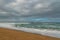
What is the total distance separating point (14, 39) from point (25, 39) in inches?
42.6

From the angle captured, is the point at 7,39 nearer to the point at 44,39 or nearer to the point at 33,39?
the point at 33,39

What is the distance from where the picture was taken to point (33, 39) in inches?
→ 547

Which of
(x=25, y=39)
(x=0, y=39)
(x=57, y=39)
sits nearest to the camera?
(x=0, y=39)

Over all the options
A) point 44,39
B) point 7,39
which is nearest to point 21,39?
point 7,39

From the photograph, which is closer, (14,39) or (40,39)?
(14,39)

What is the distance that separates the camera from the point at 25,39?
44.8ft

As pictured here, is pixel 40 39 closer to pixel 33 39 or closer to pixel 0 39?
pixel 33 39

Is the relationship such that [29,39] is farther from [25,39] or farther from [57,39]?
[57,39]

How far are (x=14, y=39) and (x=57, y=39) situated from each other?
4.72 meters

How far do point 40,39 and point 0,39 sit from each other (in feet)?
12.9

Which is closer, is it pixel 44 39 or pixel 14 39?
pixel 14 39

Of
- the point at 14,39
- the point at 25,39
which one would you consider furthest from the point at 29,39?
the point at 14,39

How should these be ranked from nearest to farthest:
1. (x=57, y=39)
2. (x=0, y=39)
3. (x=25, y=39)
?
(x=0, y=39), (x=25, y=39), (x=57, y=39)

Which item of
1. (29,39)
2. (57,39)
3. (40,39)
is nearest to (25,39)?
(29,39)
